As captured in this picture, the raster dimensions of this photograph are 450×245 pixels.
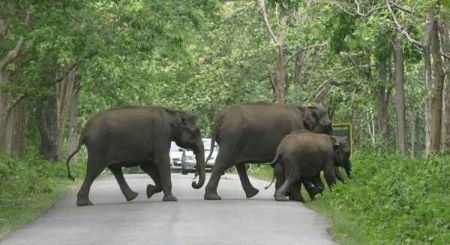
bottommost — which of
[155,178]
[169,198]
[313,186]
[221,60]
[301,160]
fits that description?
[169,198]

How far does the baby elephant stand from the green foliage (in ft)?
2.08

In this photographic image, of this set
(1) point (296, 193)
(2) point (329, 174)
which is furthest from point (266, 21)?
(1) point (296, 193)

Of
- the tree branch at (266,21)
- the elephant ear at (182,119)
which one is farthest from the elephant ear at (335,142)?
the tree branch at (266,21)

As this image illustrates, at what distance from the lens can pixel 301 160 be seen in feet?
70.3

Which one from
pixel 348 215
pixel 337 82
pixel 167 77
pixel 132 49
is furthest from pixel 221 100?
pixel 348 215

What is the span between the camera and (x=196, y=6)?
27359 mm

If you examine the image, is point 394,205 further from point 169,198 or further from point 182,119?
point 182,119

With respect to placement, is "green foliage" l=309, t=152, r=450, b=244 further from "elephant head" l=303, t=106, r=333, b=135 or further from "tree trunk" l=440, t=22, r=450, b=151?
"tree trunk" l=440, t=22, r=450, b=151

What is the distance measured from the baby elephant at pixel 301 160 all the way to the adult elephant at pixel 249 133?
1.10 metres

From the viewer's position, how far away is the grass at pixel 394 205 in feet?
44.9

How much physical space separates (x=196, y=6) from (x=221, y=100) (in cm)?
2375

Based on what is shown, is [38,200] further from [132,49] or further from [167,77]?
[167,77]

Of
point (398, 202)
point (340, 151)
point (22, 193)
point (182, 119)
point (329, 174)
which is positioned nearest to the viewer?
point (398, 202)

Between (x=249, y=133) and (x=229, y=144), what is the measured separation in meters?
0.47
